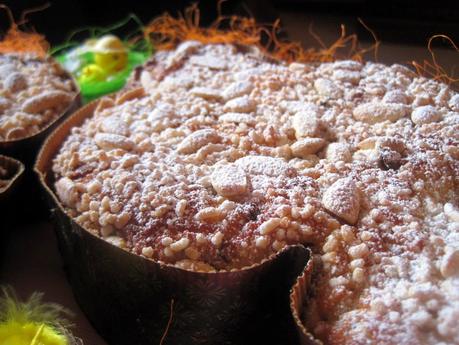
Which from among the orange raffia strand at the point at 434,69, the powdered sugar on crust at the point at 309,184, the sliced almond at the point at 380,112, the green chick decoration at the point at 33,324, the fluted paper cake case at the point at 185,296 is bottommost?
the green chick decoration at the point at 33,324

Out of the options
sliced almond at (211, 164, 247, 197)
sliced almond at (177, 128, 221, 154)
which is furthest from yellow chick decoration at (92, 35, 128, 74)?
sliced almond at (211, 164, 247, 197)

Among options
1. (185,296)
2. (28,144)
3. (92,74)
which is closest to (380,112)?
(185,296)

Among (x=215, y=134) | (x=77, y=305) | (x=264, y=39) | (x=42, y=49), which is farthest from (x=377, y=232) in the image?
(x=42, y=49)

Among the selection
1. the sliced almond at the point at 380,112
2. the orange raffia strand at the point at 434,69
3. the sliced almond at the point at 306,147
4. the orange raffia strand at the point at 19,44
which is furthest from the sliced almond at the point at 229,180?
the orange raffia strand at the point at 19,44

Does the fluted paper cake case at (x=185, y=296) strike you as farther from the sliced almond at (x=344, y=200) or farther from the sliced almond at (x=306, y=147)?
the sliced almond at (x=306, y=147)

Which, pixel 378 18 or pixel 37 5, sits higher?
pixel 378 18

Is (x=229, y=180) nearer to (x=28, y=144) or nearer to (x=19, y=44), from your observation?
(x=28, y=144)

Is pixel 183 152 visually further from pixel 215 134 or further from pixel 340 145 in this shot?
pixel 340 145
